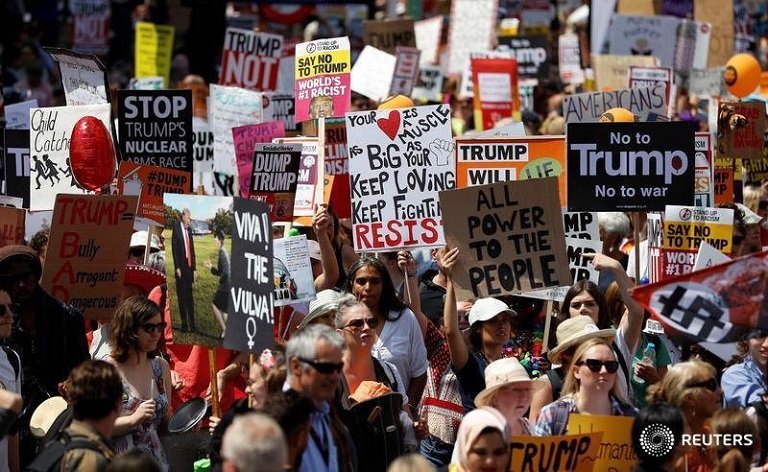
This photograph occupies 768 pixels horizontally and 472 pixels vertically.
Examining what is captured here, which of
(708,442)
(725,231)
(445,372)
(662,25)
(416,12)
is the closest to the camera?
(708,442)

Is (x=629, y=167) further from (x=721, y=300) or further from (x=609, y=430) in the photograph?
(x=721, y=300)

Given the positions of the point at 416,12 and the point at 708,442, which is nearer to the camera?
the point at 708,442

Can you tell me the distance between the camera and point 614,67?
19.6 m

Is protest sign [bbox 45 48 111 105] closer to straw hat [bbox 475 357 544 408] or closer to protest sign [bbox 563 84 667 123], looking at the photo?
protest sign [bbox 563 84 667 123]

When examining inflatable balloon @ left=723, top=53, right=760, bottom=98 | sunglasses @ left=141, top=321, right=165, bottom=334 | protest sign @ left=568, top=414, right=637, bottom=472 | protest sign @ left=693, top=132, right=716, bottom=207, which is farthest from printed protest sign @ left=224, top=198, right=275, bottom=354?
inflatable balloon @ left=723, top=53, right=760, bottom=98

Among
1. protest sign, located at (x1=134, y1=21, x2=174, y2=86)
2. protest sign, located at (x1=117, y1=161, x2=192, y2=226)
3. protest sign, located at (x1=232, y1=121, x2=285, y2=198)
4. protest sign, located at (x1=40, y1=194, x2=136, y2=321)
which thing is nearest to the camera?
protest sign, located at (x1=40, y1=194, x2=136, y2=321)

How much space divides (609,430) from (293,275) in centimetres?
271

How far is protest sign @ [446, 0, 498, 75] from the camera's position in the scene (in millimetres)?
22656

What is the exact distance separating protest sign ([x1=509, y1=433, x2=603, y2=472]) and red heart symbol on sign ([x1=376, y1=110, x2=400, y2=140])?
3.72 m

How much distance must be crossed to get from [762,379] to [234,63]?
32.9ft

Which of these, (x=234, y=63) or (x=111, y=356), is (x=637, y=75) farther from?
(x=111, y=356)

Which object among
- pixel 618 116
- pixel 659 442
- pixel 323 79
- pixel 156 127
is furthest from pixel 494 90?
pixel 659 442

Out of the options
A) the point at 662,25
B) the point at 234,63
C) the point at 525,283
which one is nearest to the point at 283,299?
the point at 525,283

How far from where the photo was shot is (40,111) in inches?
452
